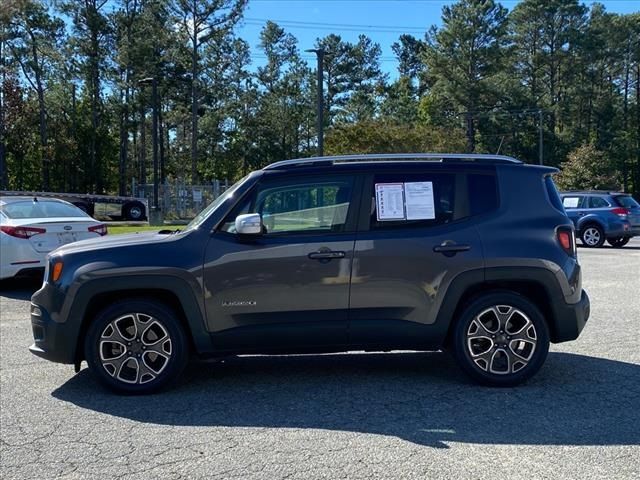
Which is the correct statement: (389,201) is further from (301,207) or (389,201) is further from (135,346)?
(135,346)

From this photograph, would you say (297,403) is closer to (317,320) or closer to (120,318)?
(317,320)

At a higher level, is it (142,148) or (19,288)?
(142,148)

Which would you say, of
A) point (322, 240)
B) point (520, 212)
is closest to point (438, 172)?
point (520, 212)

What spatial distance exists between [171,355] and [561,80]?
67.0 m

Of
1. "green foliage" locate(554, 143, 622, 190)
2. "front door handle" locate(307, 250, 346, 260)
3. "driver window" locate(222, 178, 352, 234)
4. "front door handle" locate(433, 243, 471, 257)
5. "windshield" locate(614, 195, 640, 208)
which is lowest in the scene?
"front door handle" locate(307, 250, 346, 260)

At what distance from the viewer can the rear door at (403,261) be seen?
4961mm

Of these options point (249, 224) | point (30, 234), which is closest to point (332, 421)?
point (249, 224)

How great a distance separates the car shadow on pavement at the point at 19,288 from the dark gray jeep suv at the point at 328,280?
5.48 meters

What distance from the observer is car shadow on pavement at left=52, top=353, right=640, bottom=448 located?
4219 mm

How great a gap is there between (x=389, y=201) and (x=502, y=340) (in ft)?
4.75

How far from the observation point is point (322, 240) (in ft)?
16.4

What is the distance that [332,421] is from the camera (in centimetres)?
442

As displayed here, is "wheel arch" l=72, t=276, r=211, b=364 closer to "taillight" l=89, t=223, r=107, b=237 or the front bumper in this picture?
the front bumper

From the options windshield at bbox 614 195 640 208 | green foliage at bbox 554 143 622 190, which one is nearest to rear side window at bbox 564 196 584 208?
windshield at bbox 614 195 640 208
